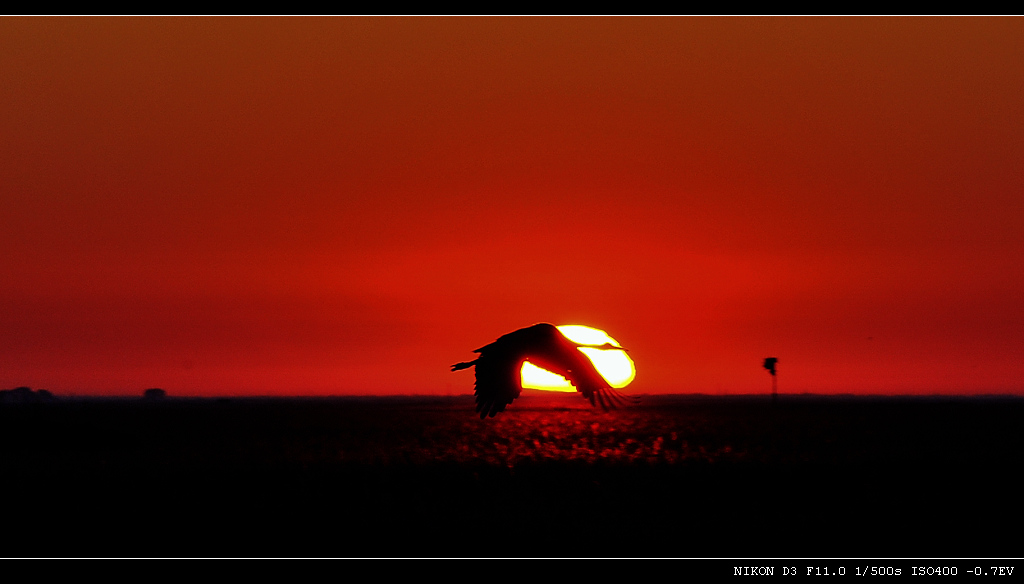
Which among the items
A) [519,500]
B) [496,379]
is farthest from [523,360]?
[519,500]

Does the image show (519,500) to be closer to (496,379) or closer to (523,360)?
(496,379)

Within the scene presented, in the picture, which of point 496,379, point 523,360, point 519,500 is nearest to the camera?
point 519,500

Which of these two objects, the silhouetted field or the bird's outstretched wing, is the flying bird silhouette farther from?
the silhouetted field

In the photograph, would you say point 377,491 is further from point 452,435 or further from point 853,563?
point 452,435

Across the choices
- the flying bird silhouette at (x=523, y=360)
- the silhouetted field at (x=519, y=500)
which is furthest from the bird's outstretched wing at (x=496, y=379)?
the silhouetted field at (x=519, y=500)

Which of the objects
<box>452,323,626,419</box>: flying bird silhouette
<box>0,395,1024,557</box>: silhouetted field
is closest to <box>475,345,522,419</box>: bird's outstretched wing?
<box>452,323,626,419</box>: flying bird silhouette

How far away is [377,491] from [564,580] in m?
10.0

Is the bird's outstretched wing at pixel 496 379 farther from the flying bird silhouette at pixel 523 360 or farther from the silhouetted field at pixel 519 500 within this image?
the silhouetted field at pixel 519 500

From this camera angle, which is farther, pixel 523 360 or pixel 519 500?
pixel 523 360

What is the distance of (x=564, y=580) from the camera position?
14867 mm

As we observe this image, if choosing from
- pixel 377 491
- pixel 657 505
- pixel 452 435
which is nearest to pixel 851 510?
pixel 657 505

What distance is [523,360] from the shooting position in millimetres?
37844

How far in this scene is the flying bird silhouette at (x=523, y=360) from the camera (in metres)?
36.3

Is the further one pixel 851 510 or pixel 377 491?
pixel 377 491
